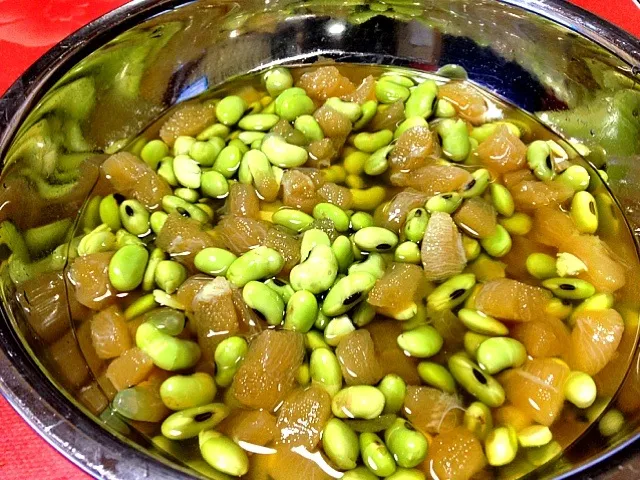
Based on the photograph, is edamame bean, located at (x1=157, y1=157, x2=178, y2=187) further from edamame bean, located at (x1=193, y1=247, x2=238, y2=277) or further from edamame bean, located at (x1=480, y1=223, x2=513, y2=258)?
edamame bean, located at (x1=480, y1=223, x2=513, y2=258)

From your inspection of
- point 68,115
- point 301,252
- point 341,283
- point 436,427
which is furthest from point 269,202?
point 436,427

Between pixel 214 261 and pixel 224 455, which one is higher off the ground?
pixel 214 261

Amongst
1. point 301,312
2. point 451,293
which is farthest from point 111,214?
point 451,293

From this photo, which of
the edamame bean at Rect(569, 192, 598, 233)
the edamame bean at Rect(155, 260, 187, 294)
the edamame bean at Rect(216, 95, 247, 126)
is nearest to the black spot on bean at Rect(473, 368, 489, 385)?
the edamame bean at Rect(569, 192, 598, 233)

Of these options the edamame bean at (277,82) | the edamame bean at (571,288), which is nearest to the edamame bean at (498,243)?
the edamame bean at (571,288)

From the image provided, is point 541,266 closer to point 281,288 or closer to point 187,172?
point 281,288

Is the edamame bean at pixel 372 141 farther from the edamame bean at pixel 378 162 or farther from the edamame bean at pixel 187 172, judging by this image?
the edamame bean at pixel 187 172
